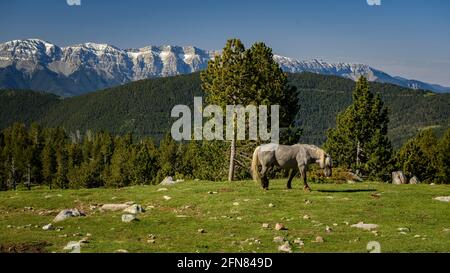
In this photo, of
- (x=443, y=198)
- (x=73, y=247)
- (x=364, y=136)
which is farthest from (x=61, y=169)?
(x=73, y=247)

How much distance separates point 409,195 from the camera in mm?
25688

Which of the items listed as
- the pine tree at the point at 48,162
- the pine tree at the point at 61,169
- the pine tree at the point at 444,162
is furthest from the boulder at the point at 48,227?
the pine tree at the point at 48,162

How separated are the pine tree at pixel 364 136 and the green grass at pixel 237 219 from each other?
32013 mm

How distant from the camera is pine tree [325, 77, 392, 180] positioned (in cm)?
5903

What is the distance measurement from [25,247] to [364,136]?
2081 inches

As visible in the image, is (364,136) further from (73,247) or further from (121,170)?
(121,170)

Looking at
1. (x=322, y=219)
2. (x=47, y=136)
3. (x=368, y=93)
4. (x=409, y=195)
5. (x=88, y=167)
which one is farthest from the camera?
(x=47, y=136)

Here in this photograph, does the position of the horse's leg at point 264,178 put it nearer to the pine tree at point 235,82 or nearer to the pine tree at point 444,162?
the pine tree at point 235,82

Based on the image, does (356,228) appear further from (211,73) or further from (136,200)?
(211,73)

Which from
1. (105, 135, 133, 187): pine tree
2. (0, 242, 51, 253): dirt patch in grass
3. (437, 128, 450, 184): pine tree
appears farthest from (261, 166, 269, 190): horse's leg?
(105, 135, 133, 187): pine tree

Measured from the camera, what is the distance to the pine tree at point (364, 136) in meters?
59.0

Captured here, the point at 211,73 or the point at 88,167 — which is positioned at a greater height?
the point at 211,73

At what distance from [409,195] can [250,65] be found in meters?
22.7
